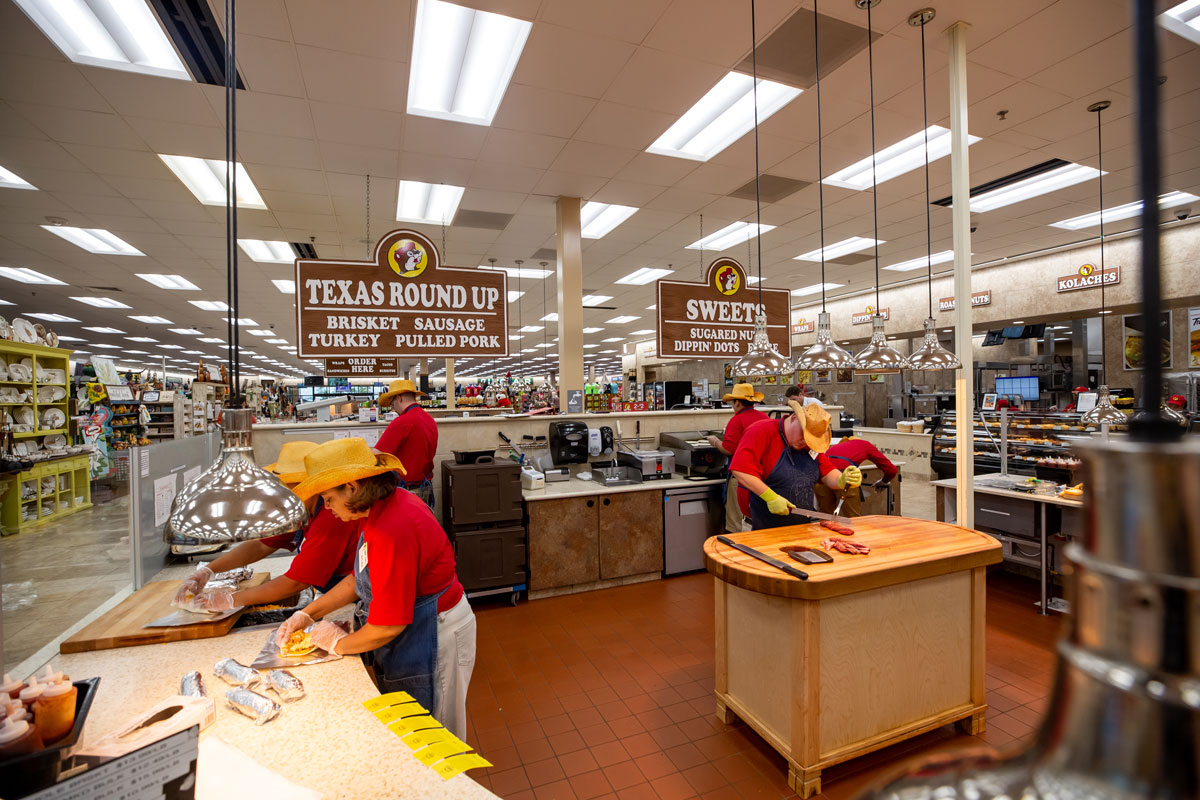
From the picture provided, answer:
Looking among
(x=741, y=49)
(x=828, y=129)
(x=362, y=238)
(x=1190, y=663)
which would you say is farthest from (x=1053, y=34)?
(x=362, y=238)

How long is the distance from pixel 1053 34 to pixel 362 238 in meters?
6.97

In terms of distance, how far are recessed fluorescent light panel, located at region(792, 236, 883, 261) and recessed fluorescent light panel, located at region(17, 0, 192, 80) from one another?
7.39 metres

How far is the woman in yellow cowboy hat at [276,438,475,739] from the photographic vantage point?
2.00 metres

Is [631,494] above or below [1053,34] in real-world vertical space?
below

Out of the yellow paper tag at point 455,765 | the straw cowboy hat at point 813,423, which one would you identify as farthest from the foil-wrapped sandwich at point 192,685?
the straw cowboy hat at point 813,423

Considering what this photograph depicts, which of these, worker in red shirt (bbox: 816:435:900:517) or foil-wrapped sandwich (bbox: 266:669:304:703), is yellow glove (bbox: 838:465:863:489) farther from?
foil-wrapped sandwich (bbox: 266:669:304:703)

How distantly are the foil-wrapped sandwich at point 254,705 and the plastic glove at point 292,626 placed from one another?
361 mm

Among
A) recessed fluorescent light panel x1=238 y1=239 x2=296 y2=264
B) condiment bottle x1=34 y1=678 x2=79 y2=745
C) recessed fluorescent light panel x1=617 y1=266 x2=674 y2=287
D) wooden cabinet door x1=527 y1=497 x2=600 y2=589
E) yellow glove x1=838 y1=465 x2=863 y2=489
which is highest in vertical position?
recessed fluorescent light panel x1=617 y1=266 x2=674 y2=287

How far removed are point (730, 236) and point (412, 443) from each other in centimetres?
510

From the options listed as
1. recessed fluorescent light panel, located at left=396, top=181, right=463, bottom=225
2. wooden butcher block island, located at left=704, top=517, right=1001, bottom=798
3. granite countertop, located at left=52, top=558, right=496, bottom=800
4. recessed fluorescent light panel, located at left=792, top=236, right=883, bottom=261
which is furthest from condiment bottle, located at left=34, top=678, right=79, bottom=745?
recessed fluorescent light panel, located at left=792, top=236, right=883, bottom=261

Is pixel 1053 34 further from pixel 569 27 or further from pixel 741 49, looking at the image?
pixel 569 27

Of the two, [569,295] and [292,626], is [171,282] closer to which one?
[569,295]

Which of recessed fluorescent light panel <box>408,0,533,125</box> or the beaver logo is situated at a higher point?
recessed fluorescent light panel <box>408,0,533,125</box>

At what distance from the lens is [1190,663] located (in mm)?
285
